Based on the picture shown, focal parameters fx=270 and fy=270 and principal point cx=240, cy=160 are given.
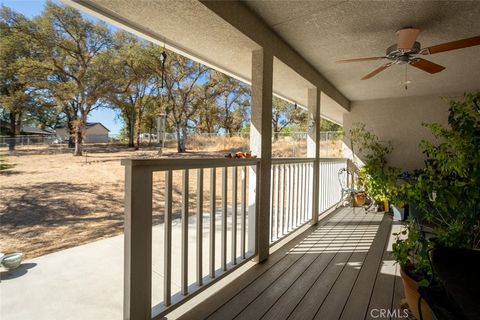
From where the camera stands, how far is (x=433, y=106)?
5598 mm

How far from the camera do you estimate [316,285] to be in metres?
2.28

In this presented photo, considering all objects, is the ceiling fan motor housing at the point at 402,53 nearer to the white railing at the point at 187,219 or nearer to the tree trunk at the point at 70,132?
the white railing at the point at 187,219

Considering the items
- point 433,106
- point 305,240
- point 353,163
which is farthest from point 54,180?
point 433,106

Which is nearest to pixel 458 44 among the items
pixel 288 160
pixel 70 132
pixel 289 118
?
pixel 288 160

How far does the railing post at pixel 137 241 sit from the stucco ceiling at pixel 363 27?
5.83ft

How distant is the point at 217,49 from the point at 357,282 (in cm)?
257

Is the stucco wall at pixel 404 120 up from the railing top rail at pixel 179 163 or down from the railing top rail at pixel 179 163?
up

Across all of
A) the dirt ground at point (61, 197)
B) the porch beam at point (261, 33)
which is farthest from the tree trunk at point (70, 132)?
the porch beam at point (261, 33)

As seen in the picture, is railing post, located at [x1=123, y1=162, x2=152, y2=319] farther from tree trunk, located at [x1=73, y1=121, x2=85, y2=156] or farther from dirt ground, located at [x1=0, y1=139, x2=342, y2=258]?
tree trunk, located at [x1=73, y1=121, x2=85, y2=156]

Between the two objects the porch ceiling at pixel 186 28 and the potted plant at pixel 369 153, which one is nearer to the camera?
the porch ceiling at pixel 186 28

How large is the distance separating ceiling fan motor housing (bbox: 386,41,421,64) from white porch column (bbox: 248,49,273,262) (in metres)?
1.26

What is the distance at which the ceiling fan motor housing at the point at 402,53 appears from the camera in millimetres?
2727

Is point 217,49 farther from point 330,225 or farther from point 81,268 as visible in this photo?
point 330,225

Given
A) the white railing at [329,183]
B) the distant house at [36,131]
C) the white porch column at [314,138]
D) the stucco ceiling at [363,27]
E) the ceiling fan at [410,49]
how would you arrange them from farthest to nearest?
the white railing at [329,183], the white porch column at [314,138], the distant house at [36,131], the ceiling fan at [410,49], the stucco ceiling at [363,27]
